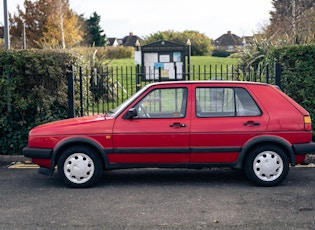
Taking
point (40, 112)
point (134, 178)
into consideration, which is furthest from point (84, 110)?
point (134, 178)

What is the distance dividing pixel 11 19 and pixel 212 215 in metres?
45.4

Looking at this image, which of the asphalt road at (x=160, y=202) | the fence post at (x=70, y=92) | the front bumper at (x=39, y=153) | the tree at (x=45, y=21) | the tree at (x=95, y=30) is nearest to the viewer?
the asphalt road at (x=160, y=202)

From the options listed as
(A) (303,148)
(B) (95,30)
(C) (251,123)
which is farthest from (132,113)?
(B) (95,30)

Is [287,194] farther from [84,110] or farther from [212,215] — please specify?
[84,110]

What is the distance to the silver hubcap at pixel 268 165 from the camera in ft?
23.0

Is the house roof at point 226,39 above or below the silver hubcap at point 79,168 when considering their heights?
above

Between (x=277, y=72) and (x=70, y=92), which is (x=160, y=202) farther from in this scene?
(x=277, y=72)

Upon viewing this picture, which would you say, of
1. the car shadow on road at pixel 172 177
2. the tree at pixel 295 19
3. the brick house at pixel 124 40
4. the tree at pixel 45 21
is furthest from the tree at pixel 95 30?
the car shadow on road at pixel 172 177

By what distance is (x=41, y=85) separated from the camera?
990cm

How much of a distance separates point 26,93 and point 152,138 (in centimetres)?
394

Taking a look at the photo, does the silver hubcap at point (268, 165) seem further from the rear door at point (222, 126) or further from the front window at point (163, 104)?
the front window at point (163, 104)

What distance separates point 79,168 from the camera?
23.0 ft

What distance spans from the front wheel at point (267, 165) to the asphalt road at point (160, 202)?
148mm

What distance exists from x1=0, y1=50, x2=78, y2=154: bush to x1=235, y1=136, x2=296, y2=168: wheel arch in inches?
176
